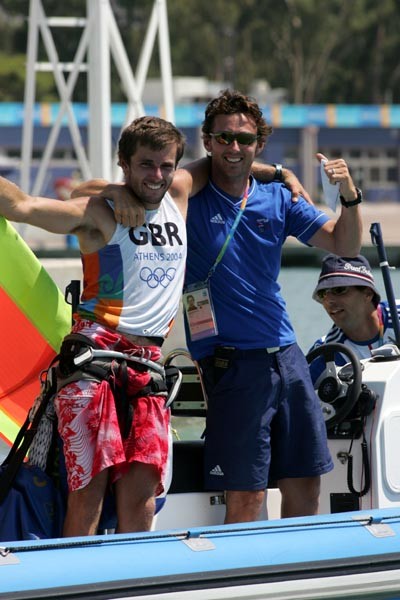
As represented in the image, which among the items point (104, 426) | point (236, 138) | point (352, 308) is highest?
point (236, 138)

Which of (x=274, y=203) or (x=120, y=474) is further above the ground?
(x=274, y=203)

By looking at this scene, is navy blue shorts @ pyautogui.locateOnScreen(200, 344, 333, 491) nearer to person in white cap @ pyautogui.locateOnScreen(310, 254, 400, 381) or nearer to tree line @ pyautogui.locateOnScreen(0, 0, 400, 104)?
person in white cap @ pyautogui.locateOnScreen(310, 254, 400, 381)

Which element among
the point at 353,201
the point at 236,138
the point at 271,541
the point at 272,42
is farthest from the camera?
the point at 272,42

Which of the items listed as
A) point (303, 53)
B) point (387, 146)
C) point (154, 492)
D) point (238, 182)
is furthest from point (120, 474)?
point (303, 53)

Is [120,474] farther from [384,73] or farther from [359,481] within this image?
[384,73]

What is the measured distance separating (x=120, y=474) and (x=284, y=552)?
21.1 inches

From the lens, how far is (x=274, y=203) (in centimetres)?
420

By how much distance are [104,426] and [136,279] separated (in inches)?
17.6

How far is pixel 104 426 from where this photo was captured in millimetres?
3697

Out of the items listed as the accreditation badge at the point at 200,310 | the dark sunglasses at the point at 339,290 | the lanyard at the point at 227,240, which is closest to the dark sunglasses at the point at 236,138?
the lanyard at the point at 227,240

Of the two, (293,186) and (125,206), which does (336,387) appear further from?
(125,206)

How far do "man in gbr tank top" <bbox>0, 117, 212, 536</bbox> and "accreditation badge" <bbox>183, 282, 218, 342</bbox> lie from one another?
0.97ft

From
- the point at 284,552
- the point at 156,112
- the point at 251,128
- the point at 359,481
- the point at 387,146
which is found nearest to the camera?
the point at 284,552

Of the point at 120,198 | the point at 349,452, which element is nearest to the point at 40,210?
the point at 120,198
